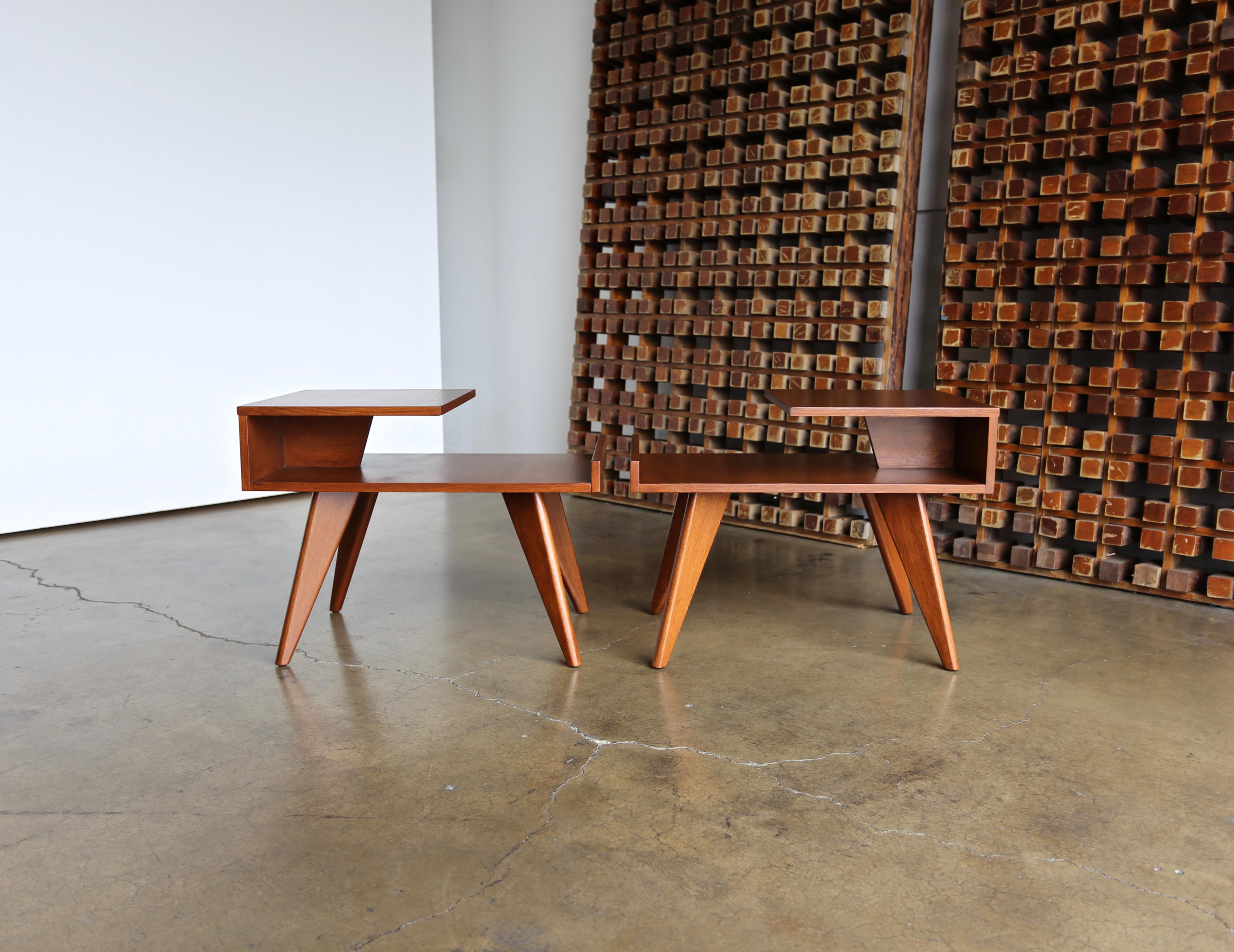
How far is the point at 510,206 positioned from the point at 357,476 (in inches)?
136

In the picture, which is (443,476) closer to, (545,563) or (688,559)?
(545,563)

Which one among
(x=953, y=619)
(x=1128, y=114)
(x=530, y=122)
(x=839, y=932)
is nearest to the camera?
(x=839, y=932)

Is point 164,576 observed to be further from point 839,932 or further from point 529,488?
point 839,932

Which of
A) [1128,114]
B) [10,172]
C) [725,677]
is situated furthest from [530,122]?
[725,677]

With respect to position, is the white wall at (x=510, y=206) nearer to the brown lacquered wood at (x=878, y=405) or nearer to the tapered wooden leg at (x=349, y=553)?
the tapered wooden leg at (x=349, y=553)

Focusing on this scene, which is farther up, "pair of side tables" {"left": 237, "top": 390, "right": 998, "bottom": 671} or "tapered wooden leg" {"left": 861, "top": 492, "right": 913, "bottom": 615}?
"pair of side tables" {"left": 237, "top": 390, "right": 998, "bottom": 671}

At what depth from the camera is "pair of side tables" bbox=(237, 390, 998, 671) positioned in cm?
246

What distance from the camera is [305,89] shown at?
488 centimetres

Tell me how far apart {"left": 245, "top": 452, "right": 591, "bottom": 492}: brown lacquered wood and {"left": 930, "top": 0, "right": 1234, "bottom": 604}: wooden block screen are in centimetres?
179

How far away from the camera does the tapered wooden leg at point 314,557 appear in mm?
2531

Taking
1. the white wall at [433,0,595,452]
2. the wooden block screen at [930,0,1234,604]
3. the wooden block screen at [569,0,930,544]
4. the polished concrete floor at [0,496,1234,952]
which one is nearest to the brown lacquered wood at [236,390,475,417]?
the polished concrete floor at [0,496,1234,952]

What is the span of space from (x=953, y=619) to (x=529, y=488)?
1481 mm

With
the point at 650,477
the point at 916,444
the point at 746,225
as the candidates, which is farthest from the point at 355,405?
the point at 746,225

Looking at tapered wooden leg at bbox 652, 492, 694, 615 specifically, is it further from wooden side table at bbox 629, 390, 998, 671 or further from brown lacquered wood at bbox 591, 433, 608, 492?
brown lacquered wood at bbox 591, 433, 608, 492
